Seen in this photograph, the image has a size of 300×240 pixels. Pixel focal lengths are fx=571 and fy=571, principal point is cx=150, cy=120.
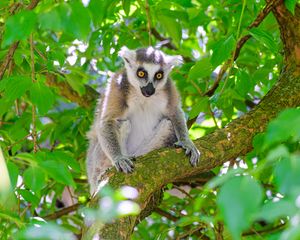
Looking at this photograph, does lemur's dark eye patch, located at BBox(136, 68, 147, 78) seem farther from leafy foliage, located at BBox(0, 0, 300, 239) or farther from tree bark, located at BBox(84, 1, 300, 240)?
tree bark, located at BBox(84, 1, 300, 240)

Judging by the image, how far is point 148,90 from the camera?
5316mm

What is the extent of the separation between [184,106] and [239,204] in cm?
507

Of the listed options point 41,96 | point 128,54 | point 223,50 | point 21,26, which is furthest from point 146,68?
point 21,26

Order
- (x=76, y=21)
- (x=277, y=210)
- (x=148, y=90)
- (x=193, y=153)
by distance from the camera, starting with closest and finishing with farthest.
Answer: (x=277, y=210) → (x=76, y=21) → (x=193, y=153) → (x=148, y=90)

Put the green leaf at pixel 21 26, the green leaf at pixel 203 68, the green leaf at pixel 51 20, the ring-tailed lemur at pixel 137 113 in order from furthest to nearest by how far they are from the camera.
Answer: the ring-tailed lemur at pixel 137 113 < the green leaf at pixel 203 68 < the green leaf at pixel 21 26 < the green leaf at pixel 51 20

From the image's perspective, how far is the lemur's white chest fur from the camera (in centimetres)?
539

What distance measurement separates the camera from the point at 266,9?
4.48 metres

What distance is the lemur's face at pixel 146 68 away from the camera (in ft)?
17.8

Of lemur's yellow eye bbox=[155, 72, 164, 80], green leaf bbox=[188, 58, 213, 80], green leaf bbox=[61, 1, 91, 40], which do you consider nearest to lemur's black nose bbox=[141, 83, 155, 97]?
lemur's yellow eye bbox=[155, 72, 164, 80]

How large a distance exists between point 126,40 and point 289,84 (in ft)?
5.22

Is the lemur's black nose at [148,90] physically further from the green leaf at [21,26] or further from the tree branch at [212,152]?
the green leaf at [21,26]

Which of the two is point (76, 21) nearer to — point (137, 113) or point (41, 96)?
point (41, 96)

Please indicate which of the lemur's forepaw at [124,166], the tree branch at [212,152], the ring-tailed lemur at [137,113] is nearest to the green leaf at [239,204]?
the tree branch at [212,152]

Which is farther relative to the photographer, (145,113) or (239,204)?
(145,113)
